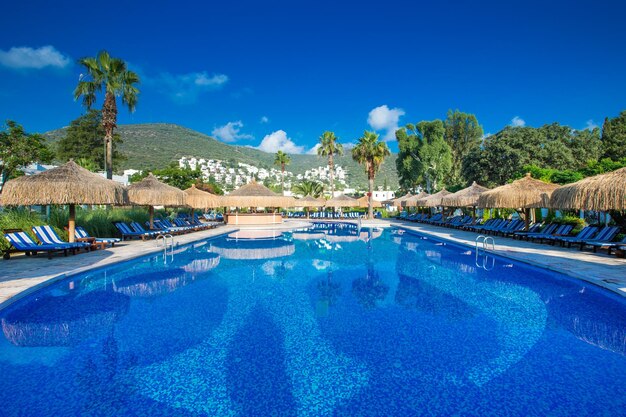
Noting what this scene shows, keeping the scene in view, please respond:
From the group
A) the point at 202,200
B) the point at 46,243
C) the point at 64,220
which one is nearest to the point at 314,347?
the point at 46,243

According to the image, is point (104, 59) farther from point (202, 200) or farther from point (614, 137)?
point (614, 137)

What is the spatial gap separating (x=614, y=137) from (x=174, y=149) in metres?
92.3

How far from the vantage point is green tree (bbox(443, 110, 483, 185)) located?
42.3m

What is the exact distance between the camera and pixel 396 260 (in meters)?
11.0

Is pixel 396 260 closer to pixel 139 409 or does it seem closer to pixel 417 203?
pixel 139 409

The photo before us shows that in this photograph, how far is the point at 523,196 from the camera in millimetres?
14484

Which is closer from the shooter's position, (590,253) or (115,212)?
(590,253)

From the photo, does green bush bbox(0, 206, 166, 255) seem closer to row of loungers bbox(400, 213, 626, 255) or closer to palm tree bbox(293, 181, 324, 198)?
row of loungers bbox(400, 213, 626, 255)

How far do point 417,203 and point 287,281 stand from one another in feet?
68.4

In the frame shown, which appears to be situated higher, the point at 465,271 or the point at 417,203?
the point at 417,203

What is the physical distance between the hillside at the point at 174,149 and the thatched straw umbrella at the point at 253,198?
4601 centimetres

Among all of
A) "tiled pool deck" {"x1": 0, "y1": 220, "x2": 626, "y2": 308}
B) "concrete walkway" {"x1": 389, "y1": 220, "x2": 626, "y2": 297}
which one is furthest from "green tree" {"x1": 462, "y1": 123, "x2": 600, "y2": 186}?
"tiled pool deck" {"x1": 0, "y1": 220, "x2": 626, "y2": 308}

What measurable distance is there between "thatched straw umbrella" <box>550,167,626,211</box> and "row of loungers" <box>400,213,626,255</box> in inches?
42.9

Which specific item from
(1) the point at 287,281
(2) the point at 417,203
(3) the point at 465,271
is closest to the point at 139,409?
(1) the point at 287,281
